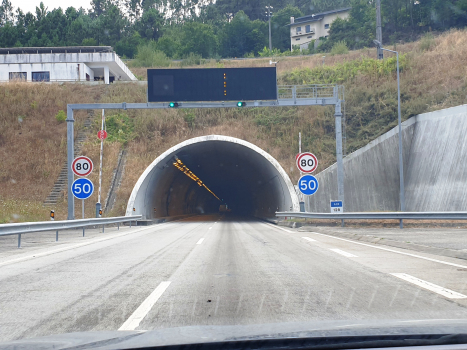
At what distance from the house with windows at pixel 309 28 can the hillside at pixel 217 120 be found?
2420 inches

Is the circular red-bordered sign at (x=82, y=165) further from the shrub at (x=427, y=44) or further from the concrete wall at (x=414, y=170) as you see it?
the shrub at (x=427, y=44)

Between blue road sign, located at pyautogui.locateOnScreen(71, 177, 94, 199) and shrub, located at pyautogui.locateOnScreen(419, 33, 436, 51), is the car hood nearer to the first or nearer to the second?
blue road sign, located at pyautogui.locateOnScreen(71, 177, 94, 199)

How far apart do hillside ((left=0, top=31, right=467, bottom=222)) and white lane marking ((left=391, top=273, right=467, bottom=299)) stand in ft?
84.1

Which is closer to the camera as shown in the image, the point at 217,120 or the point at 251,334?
the point at 251,334

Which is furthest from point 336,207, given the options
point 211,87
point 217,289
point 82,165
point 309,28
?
point 309,28

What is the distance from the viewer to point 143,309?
550cm

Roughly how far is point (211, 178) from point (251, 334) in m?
49.0

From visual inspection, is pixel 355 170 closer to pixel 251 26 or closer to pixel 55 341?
pixel 55 341

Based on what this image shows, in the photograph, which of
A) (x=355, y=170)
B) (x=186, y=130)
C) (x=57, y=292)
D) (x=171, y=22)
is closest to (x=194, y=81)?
(x=355, y=170)

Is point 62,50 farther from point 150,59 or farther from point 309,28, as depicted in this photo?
point 309,28


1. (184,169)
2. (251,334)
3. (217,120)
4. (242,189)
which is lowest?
(251,334)

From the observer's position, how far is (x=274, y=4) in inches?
4688

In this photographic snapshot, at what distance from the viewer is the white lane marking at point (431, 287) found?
6.04m

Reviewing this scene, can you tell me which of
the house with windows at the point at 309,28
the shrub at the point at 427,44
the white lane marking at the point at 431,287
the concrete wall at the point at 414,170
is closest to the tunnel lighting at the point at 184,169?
the concrete wall at the point at 414,170
